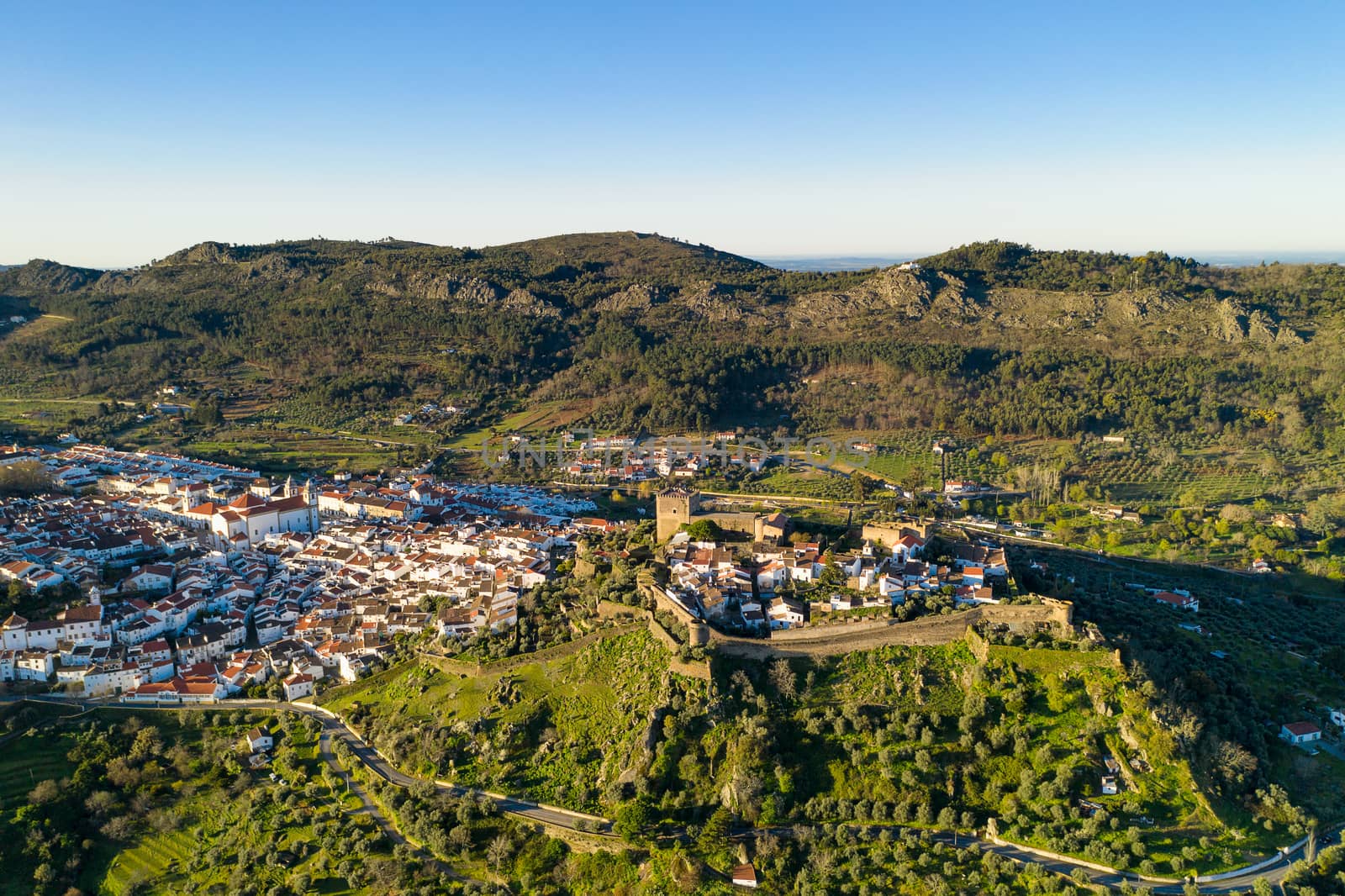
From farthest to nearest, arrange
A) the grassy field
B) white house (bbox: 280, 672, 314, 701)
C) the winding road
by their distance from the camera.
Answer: white house (bbox: 280, 672, 314, 701)
the grassy field
the winding road

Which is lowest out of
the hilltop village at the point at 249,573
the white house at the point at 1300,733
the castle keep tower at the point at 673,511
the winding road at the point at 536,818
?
the white house at the point at 1300,733

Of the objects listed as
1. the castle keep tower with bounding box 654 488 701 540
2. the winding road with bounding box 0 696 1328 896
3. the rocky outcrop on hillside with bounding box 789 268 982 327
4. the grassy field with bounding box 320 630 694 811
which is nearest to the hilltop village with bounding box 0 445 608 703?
the winding road with bounding box 0 696 1328 896

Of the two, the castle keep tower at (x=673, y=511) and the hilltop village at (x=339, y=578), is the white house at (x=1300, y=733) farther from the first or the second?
the castle keep tower at (x=673, y=511)

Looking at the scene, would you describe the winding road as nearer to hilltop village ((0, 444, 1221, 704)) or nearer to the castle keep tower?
hilltop village ((0, 444, 1221, 704))

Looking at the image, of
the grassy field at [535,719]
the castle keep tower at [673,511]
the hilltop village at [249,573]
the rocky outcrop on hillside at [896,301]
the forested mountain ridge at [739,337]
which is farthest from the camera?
the rocky outcrop on hillside at [896,301]

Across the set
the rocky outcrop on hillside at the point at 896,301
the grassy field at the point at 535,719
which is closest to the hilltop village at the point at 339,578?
the grassy field at the point at 535,719
